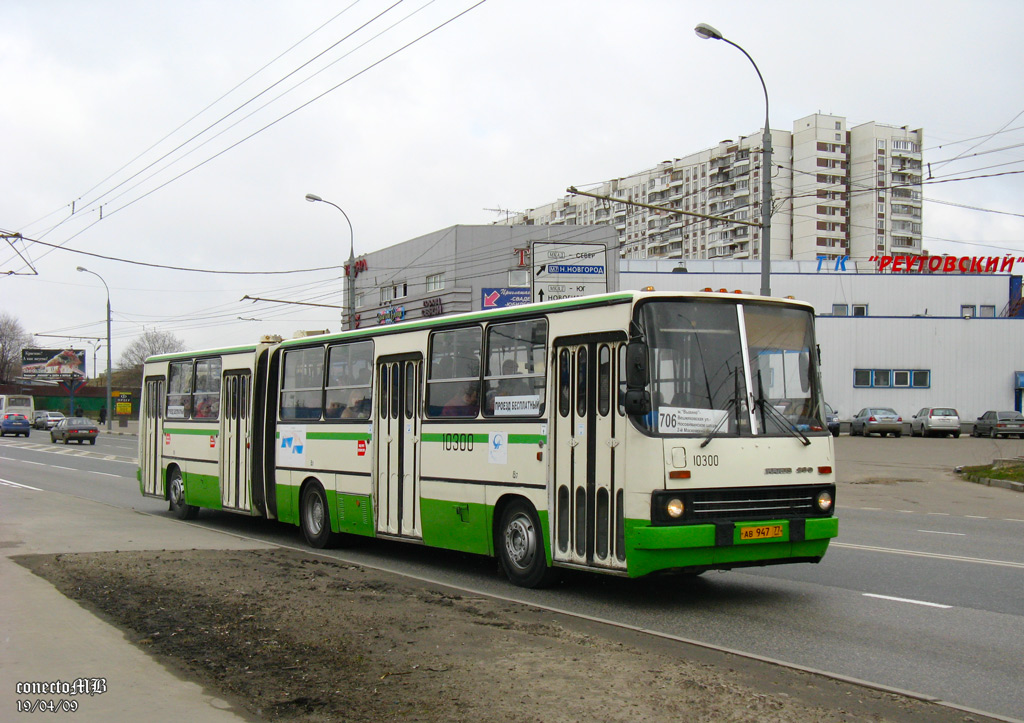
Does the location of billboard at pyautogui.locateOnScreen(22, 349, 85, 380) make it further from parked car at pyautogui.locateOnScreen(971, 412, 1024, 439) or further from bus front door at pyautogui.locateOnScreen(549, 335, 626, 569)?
bus front door at pyautogui.locateOnScreen(549, 335, 626, 569)

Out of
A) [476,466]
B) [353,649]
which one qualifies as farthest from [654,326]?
[353,649]

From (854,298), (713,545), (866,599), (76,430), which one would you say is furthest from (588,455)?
(854,298)

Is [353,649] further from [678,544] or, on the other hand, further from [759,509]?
[759,509]

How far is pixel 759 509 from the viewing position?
8.77 m

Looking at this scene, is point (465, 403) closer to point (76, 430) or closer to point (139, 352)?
point (76, 430)

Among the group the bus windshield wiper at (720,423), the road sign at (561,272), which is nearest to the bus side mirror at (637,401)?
the bus windshield wiper at (720,423)

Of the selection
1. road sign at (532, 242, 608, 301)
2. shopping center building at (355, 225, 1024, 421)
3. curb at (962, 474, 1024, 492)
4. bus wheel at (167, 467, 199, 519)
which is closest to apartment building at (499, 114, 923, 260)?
shopping center building at (355, 225, 1024, 421)

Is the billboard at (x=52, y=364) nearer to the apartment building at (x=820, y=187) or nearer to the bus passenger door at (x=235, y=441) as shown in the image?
the apartment building at (x=820, y=187)

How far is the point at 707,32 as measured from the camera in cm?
1945

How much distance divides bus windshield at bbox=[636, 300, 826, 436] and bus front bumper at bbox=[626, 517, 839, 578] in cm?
82

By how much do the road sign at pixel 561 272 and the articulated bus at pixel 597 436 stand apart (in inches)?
750

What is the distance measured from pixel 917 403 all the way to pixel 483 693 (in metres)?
53.7

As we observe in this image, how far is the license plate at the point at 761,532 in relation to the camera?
8.60 m
